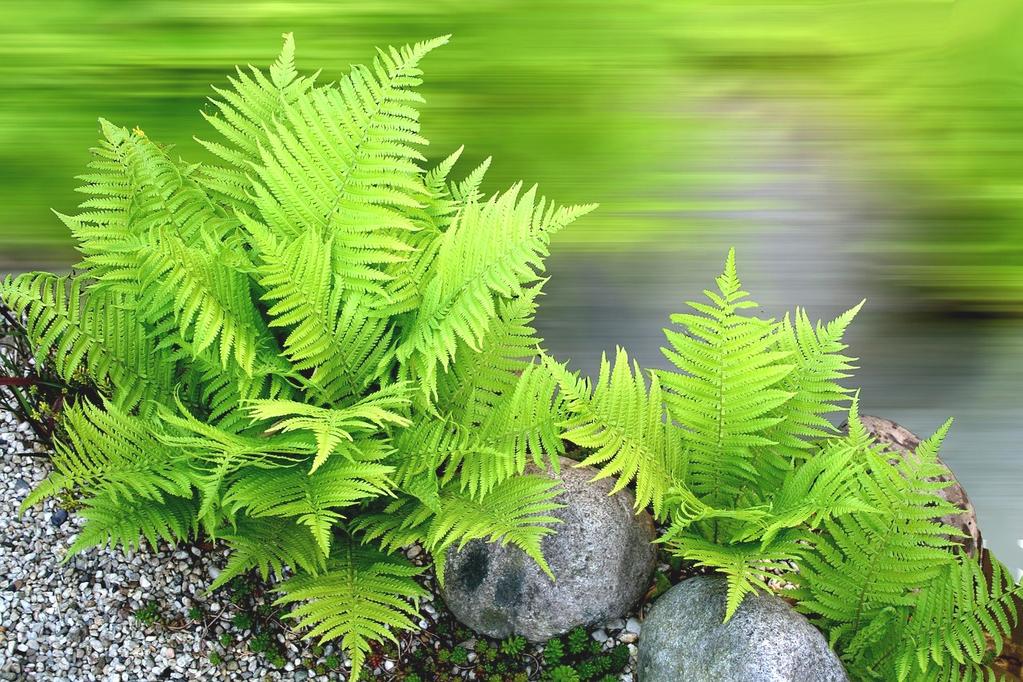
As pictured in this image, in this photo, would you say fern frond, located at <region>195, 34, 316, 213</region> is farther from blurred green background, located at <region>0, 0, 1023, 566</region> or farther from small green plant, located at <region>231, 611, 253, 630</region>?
small green plant, located at <region>231, 611, 253, 630</region>

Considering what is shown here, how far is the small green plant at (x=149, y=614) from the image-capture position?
83.8 inches

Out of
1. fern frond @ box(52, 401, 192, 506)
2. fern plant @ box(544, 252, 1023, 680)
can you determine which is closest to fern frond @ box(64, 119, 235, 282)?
A: fern frond @ box(52, 401, 192, 506)

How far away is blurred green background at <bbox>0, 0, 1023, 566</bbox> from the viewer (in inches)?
105

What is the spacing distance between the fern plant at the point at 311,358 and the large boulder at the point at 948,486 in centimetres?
94

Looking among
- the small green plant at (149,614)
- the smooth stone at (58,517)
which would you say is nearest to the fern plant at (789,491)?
the small green plant at (149,614)

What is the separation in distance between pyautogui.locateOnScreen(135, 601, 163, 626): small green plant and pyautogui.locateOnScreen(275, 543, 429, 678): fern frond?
1.13 ft

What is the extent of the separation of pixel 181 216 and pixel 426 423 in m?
0.76

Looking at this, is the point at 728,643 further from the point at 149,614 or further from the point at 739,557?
the point at 149,614

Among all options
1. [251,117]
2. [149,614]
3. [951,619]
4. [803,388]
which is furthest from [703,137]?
[149,614]

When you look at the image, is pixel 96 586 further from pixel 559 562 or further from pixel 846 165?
pixel 846 165

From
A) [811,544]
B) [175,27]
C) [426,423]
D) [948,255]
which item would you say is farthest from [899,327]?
[175,27]

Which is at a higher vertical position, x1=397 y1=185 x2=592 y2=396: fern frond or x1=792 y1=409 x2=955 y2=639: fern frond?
x1=397 y1=185 x2=592 y2=396: fern frond

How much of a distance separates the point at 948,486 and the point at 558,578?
3.31ft

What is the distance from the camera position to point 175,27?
2648 millimetres
